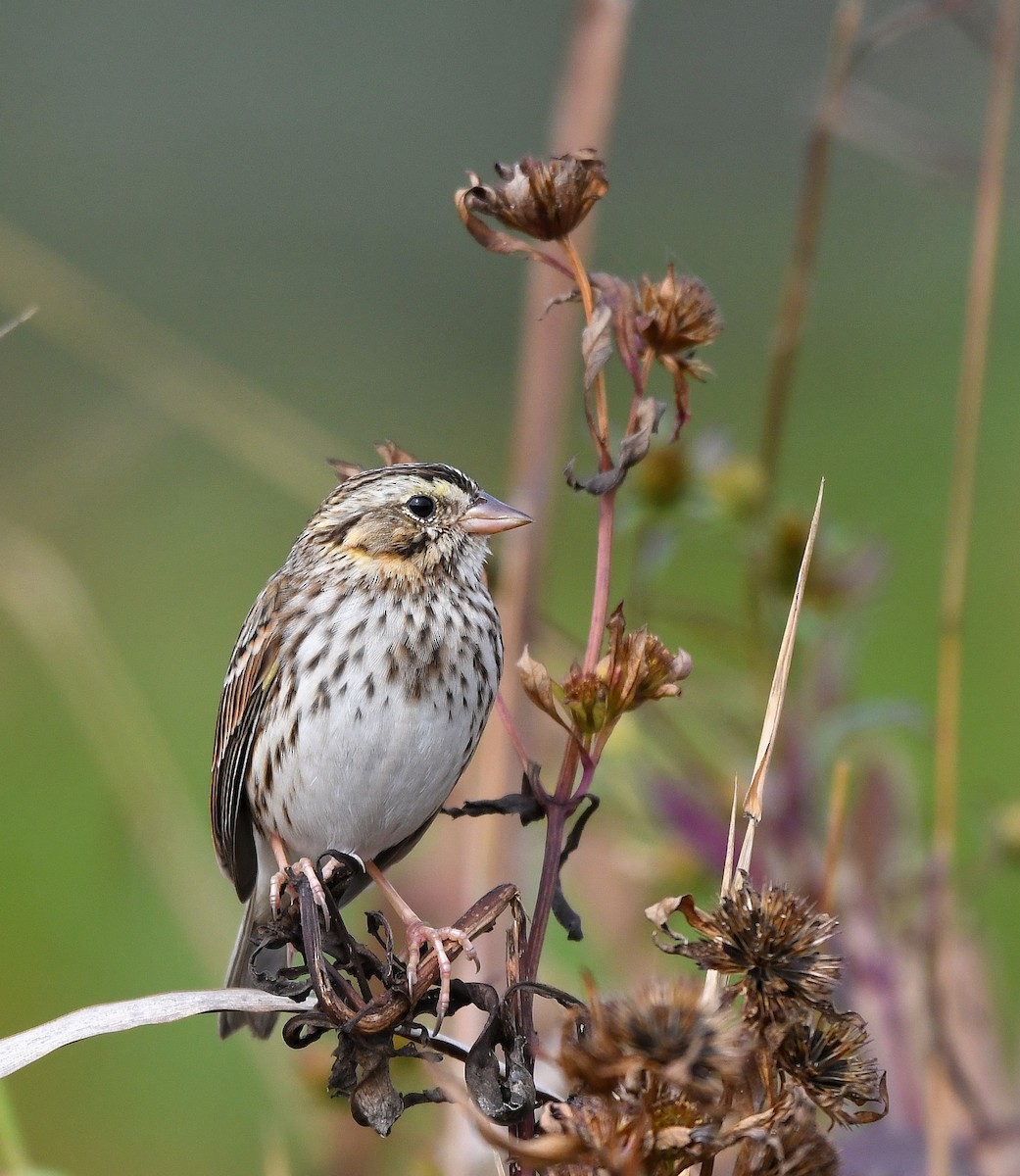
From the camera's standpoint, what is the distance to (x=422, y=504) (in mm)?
2068

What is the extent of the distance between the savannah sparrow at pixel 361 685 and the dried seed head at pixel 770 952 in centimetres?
78

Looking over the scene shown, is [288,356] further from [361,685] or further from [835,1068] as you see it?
[835,1068]

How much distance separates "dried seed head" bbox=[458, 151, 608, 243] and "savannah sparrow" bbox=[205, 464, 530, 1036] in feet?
2.16

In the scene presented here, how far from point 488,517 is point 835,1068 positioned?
3.38ft

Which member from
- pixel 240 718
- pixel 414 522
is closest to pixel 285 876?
pixel 240 718

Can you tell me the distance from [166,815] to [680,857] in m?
0.92

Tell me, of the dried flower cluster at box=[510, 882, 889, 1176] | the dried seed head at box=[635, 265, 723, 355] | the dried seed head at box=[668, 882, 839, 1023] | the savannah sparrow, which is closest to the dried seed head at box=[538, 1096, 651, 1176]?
the dried flower cluster at box=[510, 882, 889, 1176]

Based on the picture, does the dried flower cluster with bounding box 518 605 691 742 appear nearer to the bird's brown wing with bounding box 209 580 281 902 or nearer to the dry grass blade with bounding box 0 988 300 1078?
the dry grass blade with bounding box 0 988 300 1078

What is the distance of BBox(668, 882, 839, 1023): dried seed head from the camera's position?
1.05m

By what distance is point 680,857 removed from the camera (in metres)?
2.24

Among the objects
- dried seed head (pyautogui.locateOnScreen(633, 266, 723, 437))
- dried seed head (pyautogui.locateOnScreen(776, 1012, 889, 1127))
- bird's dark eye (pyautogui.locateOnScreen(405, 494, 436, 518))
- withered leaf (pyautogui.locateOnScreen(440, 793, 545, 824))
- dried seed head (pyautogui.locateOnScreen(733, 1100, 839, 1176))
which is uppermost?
bird's dark eye (pyautogui.locateOnScreen(405, 494, 436, 518))

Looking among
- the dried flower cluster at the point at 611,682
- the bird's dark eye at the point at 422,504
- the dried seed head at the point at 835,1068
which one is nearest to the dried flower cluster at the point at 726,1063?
the dried seed head at the point at 835,1068

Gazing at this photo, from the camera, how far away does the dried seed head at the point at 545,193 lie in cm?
120

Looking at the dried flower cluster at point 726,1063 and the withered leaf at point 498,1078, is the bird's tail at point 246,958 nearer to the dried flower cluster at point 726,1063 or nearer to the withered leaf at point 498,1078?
the withered leaf at point 498,1078
